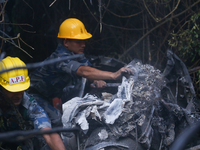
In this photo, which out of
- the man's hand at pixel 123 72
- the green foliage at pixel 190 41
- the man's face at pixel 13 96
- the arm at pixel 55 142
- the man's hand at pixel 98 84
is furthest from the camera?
the green foliage at pixel 190 41

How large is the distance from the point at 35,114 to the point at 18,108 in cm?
21

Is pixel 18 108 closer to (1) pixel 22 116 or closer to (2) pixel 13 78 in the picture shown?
(1) pixel 22 116

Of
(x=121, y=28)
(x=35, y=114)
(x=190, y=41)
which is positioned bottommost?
(x=35, y=114)

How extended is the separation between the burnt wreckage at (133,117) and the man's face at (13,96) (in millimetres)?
493

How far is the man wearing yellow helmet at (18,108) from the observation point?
6.87 ft

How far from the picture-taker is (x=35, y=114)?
2.29 m

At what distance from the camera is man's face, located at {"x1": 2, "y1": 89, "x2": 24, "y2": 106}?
84.7 inches

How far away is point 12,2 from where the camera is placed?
384 cm

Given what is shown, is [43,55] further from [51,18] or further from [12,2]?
[12,2]

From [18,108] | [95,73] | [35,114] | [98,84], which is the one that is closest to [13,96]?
[18,108]

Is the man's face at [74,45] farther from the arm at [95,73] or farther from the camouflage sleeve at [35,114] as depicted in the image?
the camouflage sleeve at [35,114]

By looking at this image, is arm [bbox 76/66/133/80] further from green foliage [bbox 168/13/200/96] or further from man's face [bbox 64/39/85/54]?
green foliage [bbox 168/13/200/96]

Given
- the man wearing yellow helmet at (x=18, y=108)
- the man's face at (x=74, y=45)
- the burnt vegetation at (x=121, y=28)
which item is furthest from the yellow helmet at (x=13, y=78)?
the burnt vegetation at (x=121, y=28)

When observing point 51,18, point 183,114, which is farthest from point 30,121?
point 51,18
